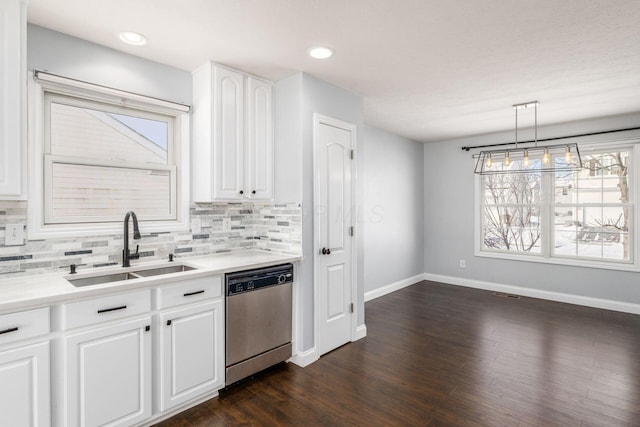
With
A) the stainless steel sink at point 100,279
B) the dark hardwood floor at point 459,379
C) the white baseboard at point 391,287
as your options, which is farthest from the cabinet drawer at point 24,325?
the white baseboard at point 391,287

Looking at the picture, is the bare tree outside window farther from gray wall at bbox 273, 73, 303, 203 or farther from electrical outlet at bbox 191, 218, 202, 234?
electrical outlet at bbox 191, 218, 202, 234

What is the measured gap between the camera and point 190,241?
291 centimetres

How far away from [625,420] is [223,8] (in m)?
3.57

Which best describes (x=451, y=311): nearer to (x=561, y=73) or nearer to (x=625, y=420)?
(x=625, y=420)

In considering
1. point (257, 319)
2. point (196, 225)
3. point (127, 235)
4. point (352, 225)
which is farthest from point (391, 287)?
point (127, 235)

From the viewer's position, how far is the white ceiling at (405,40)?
1.95 metres

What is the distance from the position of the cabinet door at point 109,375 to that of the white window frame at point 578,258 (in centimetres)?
499

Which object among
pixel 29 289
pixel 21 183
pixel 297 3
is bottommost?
pixel 29 289

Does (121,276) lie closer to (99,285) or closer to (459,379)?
(99,285)

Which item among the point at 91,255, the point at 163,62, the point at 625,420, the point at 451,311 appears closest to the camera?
the point at 625,420

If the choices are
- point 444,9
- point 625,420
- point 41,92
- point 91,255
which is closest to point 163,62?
point 41,92

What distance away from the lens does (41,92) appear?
219 centimetres

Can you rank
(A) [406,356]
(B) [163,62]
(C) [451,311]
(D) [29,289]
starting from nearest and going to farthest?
(D) [29,289] → (B) [163,62] → (A) [406,356] → (C) [451,311]

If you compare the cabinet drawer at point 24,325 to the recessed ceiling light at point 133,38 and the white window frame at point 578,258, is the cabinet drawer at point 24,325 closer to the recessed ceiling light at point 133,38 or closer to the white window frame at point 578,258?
the recessed ceiling light at point 133,38
